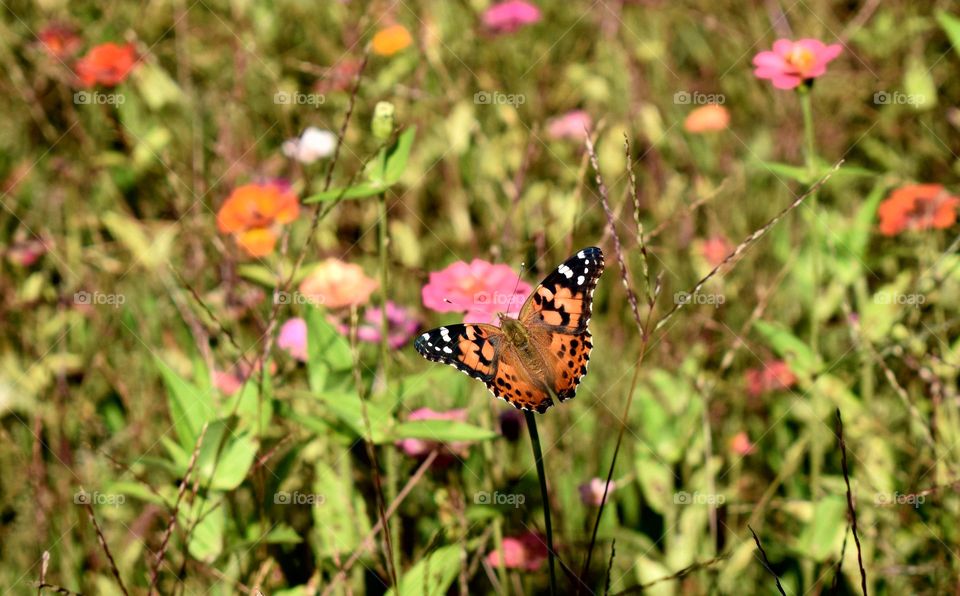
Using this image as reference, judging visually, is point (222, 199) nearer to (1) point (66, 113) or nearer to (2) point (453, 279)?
(1) point (66, 113)

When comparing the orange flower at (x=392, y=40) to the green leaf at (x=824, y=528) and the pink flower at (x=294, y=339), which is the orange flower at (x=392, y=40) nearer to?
the pink flower at (x=294, y=339)

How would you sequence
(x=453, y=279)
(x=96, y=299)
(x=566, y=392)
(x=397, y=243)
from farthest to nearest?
(x=397, y=243) < (x=96, y=299) < (x=453, y=279) < (x=566, y=392)

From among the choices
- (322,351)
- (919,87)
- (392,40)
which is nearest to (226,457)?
(322,351)

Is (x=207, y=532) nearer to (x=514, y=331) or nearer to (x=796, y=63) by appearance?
(x=514, y=331)

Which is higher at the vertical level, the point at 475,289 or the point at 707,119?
the point at 707,119

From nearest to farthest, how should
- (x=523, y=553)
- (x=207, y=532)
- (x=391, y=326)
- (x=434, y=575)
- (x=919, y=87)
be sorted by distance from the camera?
1. (x=434, y=575)
2. (x=207, y=532)
3. (x=523, y=553)
4. (x=391, y=326)
5. (x=919, y=87)

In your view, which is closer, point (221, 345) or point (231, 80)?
point (221, 345)

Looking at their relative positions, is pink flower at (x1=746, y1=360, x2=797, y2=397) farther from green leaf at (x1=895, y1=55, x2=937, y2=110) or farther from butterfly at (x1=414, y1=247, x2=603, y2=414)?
green leaf at (x1=895, y1=55, x2=937, y2=110)

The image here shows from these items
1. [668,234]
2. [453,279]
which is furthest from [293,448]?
[668,234]
